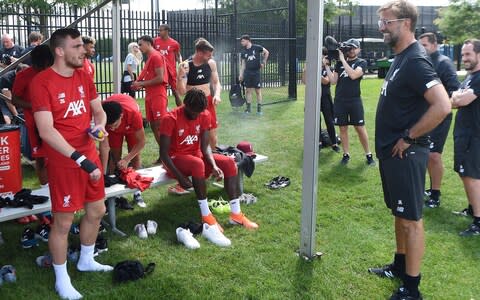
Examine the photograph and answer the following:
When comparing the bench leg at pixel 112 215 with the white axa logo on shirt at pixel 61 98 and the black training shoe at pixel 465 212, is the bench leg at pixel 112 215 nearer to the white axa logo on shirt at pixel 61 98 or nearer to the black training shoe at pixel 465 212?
the white axa logo on shirt at pixel 61 98

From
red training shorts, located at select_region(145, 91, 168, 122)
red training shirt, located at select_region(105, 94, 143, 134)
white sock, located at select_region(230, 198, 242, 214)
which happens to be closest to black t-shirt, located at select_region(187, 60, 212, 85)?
red training shorts, located at select_region(145, 91, 168, 122)

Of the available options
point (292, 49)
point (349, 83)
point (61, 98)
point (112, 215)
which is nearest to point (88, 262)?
point (112, 215)

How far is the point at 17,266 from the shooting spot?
417cm

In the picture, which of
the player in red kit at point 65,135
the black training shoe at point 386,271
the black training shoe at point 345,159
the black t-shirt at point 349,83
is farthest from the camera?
the black training shoe at point 345,159

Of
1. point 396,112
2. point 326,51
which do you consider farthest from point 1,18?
point 396,112

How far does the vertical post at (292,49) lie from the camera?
15109 millimetres

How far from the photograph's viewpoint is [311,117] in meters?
3.97

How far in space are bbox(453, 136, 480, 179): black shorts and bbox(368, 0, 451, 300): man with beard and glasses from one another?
74.2 inches

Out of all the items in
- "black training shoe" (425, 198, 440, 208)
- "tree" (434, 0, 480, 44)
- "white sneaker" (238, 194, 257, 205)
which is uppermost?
"tree" (434, 0, 480, 44)

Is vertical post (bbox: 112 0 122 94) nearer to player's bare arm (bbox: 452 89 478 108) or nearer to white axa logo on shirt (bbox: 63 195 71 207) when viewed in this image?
white axa logo on shirt (bbox: 63 195 71 207)

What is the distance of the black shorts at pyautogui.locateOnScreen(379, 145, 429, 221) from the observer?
3416mm

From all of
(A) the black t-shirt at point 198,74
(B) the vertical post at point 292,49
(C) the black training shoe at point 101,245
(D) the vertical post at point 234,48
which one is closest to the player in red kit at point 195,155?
(C) the black training shoe at point 101,245

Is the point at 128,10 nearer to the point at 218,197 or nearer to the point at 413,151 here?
the point at 218,197

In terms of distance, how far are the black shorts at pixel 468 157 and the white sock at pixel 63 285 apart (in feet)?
13.0
